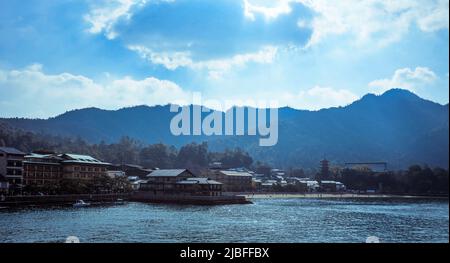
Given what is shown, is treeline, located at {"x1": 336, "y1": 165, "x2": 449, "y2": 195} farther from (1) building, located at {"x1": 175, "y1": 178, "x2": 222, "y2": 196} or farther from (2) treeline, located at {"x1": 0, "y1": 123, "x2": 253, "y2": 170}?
(1) building, located at {"x1": 175, "y1": 178, "x2": 222, "y2": 196}

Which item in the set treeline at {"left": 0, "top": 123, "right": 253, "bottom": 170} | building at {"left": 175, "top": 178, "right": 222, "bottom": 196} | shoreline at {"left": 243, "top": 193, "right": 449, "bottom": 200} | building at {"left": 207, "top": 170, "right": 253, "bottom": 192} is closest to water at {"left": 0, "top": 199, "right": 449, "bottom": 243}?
building at {"left": 175, "top": 178, "right": 222, "bottom": 196}

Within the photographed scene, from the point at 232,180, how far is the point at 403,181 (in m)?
16.4

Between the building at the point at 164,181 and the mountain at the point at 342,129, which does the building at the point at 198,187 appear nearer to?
the building at the point at 164,181

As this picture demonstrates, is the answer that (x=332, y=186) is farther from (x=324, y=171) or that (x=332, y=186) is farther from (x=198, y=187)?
(x=198, y=187)

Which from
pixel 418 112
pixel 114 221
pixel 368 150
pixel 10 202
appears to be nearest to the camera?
pixel 114 221

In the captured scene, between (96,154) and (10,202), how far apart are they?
74.0ft

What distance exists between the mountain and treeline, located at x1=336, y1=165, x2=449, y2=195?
2.20 metres

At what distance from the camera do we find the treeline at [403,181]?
4100cm

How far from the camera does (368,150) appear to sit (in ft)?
175

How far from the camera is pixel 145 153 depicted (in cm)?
5225

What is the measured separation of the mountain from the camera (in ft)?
157

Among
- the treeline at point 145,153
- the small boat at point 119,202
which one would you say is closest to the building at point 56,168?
the small boat at point 119,202
